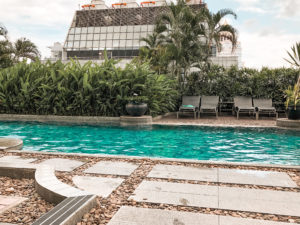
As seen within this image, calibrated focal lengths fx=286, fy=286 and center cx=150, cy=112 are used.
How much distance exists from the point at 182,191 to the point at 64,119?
960cm

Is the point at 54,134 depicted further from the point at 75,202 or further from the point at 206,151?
the point at 75,202

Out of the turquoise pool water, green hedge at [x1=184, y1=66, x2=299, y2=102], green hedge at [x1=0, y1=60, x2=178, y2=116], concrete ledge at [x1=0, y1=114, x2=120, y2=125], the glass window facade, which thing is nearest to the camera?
the turquoise pool water

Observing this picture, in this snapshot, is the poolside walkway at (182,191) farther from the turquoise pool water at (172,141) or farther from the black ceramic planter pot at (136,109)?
the black ceramic planter pot at (136,109)

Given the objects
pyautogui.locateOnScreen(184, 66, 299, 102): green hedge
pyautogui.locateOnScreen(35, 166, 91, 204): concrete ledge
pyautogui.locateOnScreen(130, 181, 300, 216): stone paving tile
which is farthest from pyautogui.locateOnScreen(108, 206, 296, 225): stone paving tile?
pyautogui.locateOnScreen(184, 66, 299, 102): green hedge

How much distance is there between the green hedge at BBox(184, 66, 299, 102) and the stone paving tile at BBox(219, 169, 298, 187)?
10.4 metres

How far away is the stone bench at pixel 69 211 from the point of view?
2084 millimetres

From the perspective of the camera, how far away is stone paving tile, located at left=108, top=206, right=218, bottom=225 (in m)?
2.29

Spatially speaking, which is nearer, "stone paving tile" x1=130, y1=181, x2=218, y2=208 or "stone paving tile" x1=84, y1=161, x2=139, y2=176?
"stone paving tile" x1=130, y1=181, x2=218, y2=208

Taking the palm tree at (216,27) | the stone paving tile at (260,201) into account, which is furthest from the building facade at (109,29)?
the stone paving tile at (260,201)

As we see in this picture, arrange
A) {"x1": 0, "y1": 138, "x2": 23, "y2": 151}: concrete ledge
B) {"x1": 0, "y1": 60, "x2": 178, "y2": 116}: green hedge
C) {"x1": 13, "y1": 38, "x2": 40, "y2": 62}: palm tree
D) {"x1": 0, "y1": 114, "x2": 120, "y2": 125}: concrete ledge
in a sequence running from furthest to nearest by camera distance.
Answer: {"x1": 13, "y1": 38, "x2": 40, "y2": 62}: palm tree → {"x1": 0, "y1": 60, "x2": 178, "y2": 116}: green hedge → {"x1": 0, "y1": 114, "x2": 120, "y2": 125}: concrete ledge → {"x1": 0, "y1": 138, "x2": 23, "y2": 151}: concrete ledge

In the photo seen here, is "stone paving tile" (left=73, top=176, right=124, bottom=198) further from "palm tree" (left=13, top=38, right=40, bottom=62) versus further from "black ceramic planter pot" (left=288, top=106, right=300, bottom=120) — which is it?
"palm tree" (left=13, top=38, right=40, bottom=62)

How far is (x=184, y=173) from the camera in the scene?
3727 mm

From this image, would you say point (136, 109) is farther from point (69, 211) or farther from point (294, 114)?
point (69, 211)

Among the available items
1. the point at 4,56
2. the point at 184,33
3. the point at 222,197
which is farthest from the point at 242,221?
the point at 4,56
